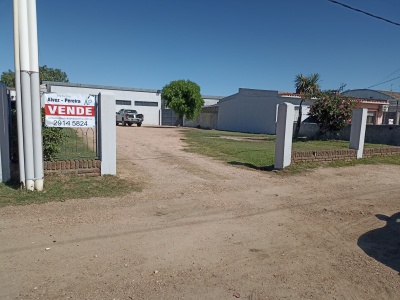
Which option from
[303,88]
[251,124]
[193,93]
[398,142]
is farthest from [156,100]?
[398,142]

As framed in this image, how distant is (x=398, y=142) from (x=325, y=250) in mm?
15746

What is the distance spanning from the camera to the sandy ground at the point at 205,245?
275cm

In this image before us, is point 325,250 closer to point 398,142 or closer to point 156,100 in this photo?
point 398,142

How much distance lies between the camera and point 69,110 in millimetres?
5906

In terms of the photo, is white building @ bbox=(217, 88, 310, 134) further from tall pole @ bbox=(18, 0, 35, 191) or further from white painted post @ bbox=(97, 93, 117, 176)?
tall pole @ bbox=(18, 0, 35, 191)

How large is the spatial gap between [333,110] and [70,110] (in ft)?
48.1

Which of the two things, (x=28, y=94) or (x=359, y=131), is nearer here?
(x=28, y=94)

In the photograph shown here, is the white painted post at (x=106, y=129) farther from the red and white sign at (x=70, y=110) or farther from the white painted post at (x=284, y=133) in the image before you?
the white painted post at (x=284, y=133)

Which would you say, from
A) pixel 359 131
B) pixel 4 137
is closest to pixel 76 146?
pixel 4 137

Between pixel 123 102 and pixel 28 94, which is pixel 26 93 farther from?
pixel 123 102

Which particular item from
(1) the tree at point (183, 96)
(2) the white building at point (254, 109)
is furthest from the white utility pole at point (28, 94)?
(1) the tree at point (183, 96)

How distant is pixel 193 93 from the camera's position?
2922 centimetres

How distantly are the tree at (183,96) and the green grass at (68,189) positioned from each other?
76.6 ft

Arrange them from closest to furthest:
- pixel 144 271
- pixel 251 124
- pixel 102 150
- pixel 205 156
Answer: pixel 144 271, pixel 102 150, pixel 205 156, pixel 251 124
